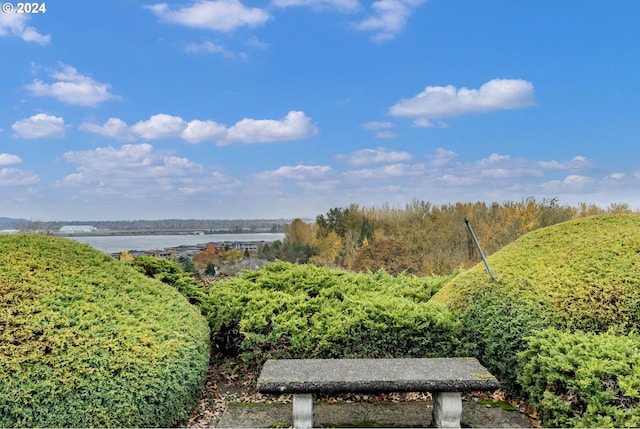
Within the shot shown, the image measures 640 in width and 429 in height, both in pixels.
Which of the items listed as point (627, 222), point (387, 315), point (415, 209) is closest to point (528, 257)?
point (627, 222)

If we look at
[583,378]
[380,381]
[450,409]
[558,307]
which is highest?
[558,307]

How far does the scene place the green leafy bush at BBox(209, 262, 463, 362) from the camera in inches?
167

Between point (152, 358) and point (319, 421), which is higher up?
point (152, 358)

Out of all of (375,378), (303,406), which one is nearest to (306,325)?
(303,406)

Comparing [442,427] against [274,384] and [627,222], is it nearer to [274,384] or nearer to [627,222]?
[274,384]

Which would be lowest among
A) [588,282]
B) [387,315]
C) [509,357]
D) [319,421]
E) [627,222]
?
[319,421]

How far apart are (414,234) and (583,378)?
906 cm

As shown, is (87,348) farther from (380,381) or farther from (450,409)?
(450,409)

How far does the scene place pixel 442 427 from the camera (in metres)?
3.41

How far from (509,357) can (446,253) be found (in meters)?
7.67

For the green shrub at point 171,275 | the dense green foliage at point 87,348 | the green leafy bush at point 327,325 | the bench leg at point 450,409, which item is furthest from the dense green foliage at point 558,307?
the green shrub at point 171,275

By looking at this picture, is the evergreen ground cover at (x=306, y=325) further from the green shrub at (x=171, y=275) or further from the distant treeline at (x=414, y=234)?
the distant treeline at (x=414, y=234)

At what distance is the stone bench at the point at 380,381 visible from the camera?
327cm

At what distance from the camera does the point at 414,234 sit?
39.3 ft
